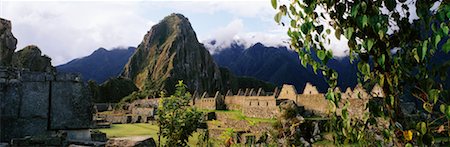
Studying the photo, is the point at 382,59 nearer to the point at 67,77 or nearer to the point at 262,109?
the point at 67,77

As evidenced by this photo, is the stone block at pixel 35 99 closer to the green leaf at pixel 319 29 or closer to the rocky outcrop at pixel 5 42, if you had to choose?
the green leaf at pixel 319 29

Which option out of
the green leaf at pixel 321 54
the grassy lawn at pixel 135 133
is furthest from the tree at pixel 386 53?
the grassy lawn at pixel 135 133

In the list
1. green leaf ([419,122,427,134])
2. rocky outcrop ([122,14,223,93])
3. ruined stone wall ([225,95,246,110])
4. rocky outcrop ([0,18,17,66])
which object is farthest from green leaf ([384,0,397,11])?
rocky outcrop ([122,14,223,93])

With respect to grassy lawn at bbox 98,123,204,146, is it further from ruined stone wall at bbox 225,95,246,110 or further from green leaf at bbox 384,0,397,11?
ruined stone wall at bbox 225,95,246,110

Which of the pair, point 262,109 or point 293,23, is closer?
point 293,23

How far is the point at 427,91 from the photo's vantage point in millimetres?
2043

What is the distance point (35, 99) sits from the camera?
6785 millimetres

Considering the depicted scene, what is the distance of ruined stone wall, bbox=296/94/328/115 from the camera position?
25458 mm

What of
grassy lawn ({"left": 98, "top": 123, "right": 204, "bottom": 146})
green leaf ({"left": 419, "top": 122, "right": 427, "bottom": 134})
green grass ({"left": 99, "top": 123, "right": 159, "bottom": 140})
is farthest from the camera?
green grass ({"left": 99, "top": 123, "right": 159, "bottom": 140})

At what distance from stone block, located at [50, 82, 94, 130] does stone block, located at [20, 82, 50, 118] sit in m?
0.11

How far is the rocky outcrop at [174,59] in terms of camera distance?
6294 inches

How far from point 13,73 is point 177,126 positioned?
3009 mm

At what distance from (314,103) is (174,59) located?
140060mm

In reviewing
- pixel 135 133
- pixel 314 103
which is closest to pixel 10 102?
pixel 135 133
